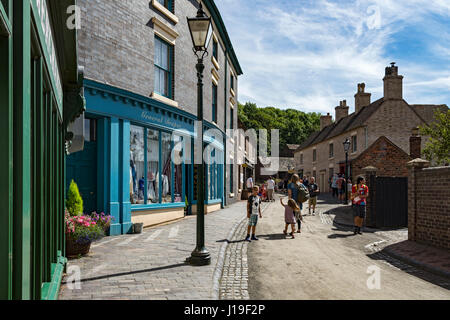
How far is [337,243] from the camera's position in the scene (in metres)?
9.63

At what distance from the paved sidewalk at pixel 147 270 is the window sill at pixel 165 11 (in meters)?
7.52

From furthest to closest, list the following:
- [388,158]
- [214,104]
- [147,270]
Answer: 1. [388,158]
2. [214,104]
3. [147,270]

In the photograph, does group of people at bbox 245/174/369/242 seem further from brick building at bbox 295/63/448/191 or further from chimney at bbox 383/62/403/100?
chimney at bbox 383/62/403/100

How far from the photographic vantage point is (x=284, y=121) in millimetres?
76125

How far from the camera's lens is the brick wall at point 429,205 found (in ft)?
28.7

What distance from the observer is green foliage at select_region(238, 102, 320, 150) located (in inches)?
2638

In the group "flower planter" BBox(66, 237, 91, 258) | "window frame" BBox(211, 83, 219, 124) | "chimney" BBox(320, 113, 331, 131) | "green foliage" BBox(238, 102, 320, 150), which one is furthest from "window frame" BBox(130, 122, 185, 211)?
"green foliage" BBox(238, 102, 320, 150)

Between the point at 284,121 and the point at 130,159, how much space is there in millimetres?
67316

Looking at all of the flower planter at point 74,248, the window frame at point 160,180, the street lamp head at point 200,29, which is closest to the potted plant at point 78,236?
the flower planter at point 74,248

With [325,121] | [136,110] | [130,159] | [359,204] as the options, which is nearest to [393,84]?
[325,121]

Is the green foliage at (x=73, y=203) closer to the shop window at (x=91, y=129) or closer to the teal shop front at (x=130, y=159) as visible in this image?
the teal shop front at (x=130, y=159)

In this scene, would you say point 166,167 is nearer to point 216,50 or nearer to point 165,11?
point 165,11
